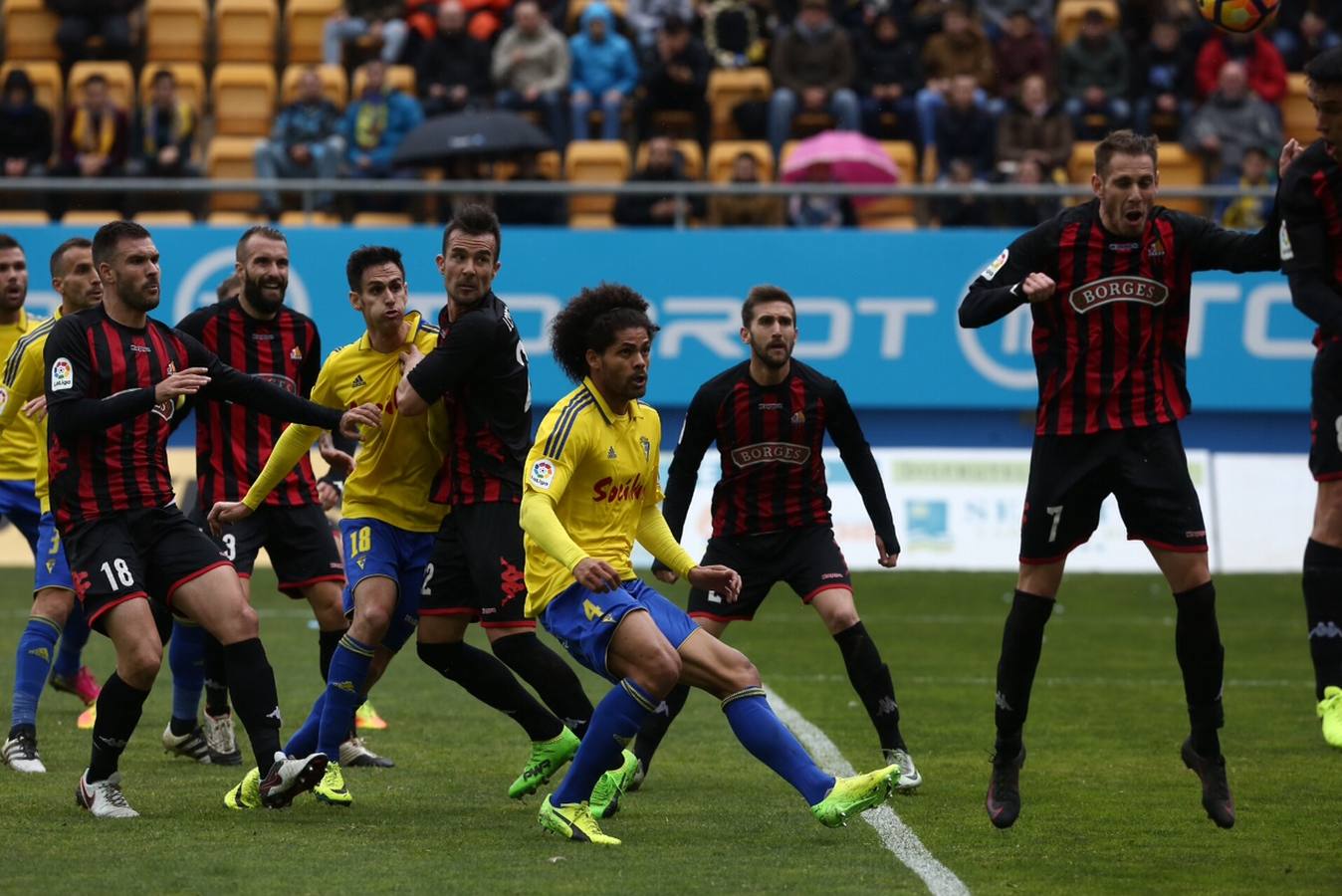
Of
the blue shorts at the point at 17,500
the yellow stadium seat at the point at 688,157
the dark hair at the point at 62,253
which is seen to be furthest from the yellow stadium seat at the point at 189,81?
the dark hair at the point at 62,253

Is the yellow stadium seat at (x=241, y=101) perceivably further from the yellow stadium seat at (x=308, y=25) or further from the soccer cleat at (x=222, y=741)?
the soccer cleat at (x=222, y=741)

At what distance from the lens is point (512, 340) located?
7.84 m

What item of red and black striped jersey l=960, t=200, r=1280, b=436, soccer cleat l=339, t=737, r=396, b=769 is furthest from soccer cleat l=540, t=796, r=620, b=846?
red and black striped jersey l=960, t=200, r=1280, b=436

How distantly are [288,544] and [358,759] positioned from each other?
3.42 ft

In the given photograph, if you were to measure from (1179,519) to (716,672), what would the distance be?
1.75 m

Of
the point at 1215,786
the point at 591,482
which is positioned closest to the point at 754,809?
the point at 591,482

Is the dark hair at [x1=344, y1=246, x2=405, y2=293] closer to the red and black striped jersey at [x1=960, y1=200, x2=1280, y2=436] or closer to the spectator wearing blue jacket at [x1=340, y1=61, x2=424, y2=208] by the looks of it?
the red and black striped jersey at [x1=960, y1=200, x2=1280, y2=436]

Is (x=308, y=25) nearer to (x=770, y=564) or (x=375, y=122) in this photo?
(x=375, y=122)

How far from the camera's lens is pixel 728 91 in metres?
21.4

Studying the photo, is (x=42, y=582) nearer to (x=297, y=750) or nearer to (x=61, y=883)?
(x=297, y=750)

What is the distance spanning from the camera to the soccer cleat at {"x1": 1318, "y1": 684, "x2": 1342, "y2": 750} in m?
7.07

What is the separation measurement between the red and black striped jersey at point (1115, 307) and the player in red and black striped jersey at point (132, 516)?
2.60 m

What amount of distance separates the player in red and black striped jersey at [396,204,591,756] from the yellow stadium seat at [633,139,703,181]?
1193cm

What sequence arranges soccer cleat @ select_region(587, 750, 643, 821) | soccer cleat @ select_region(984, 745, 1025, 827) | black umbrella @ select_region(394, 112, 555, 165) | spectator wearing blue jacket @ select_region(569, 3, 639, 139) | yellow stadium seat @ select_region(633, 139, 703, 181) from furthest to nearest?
1. spectator wearing blue jacket @ select_region(569, 3, 639, 139)
2. yellow stadium seat @ select_region(633, 139, 703, 181)
3. black umbrella @ select_region(394, 112, 555, 165)
4. soccer cleat @ select_region(587, 750, 643, 821)
5. soccer cleat @ select_region(984, 745, 1025, 827)
